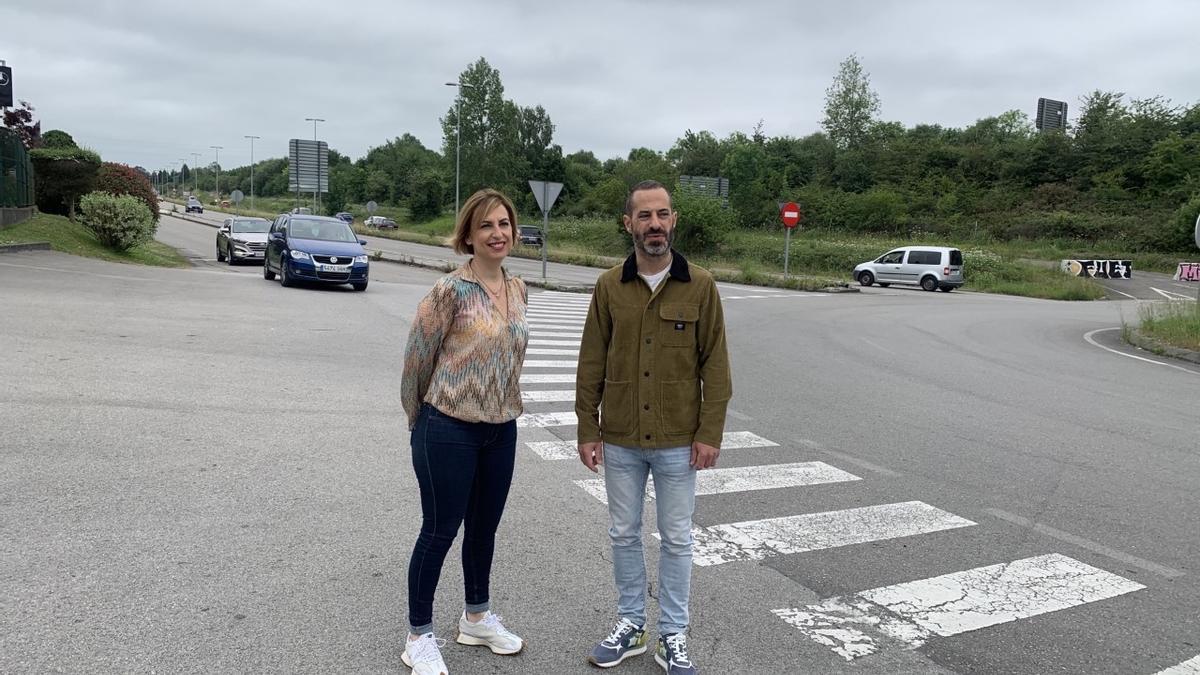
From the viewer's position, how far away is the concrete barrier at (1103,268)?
133 ft

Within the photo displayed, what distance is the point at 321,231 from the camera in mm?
20375

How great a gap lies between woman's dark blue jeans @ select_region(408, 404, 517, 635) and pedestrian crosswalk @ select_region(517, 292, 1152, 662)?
4.91 ft

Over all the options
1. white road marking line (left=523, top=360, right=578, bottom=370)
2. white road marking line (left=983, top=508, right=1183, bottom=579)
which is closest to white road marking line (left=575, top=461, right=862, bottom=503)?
white road marking line (left=983, top=508, right=1183, bottom=579)

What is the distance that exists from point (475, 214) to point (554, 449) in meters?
3.83

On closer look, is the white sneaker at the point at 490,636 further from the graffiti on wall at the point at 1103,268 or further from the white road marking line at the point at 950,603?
the graffiti on wall at the point at 1103,268

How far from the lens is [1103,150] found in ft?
213

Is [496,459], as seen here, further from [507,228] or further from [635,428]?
[507,228]

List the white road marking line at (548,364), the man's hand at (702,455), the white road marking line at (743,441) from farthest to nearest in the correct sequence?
the white road marking line at (548,364) < the white road marking line at (743,441) < the man's hand at (702,455)

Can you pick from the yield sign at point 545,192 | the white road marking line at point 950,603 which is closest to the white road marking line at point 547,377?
the white road marking line at point 950,603

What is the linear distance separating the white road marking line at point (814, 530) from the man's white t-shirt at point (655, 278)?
1877 millimetres

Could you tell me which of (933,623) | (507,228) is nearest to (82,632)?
(507,228)

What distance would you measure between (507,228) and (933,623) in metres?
2.63

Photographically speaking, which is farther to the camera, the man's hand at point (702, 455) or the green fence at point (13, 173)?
the green fence at point (13, 173)

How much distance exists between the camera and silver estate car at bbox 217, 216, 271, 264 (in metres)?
26.3
